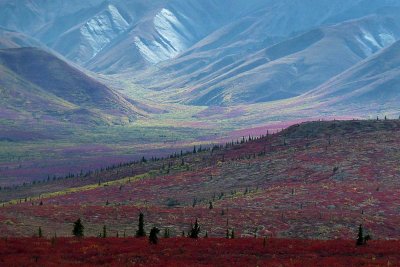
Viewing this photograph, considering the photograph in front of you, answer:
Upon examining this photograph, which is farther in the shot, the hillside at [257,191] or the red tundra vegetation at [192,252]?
the hillside at [257,191]

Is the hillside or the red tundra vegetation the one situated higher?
the hillside

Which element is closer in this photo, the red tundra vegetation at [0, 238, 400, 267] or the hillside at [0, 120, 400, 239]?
the red tundra vegetation at [0, 238, 400, 267]

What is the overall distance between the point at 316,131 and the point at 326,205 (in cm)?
7175

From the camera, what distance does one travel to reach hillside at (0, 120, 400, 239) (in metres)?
77.0

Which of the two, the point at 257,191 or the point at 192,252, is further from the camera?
the point at 257,191

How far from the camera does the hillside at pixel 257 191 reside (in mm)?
77000

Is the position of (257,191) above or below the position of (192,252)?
above

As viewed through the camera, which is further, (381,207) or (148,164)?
(148,164)

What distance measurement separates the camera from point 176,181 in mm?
122875

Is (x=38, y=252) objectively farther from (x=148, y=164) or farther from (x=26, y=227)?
(x=148, y=164)

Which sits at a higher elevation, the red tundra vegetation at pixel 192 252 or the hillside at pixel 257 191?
the hillside at pixel 257 191

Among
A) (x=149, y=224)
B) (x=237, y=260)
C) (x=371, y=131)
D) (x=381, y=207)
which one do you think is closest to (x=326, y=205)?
(x=381, y=207)

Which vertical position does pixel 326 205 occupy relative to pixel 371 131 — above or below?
below

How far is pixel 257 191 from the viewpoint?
106 metres
